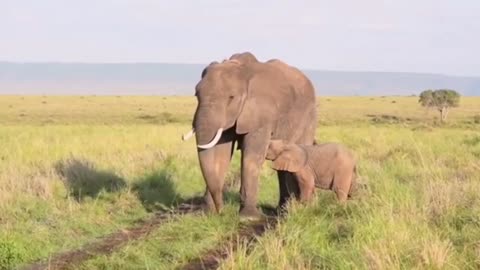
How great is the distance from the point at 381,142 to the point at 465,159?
5774 mm

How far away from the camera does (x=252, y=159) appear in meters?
10.8

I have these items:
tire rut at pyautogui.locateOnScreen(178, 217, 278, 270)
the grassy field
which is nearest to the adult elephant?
the grassy field

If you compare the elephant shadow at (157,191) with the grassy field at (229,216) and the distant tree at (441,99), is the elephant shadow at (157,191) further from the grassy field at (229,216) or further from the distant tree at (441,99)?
the distant tree at (441,99)

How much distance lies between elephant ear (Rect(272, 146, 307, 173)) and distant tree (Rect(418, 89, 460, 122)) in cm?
4308

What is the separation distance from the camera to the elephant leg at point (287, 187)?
10.9 m

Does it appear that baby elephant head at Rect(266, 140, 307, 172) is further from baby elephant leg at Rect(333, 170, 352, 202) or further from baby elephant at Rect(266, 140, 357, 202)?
baby elephant leg at Rect(333, 170, 352, 202)

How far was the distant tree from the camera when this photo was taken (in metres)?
52.9

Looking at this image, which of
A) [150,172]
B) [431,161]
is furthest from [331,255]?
[431,161]

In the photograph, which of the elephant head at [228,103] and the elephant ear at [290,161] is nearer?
the elephant head at [228,103]

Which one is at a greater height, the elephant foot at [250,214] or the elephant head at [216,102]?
the elephant head at [216,102]

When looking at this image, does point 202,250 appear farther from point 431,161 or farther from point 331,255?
point 431,161

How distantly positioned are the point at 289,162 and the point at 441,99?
4414 cm

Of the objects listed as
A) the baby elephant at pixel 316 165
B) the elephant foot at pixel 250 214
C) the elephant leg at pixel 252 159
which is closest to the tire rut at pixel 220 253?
the elephant foot at pixel 250 214

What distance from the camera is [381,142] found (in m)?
22.5
